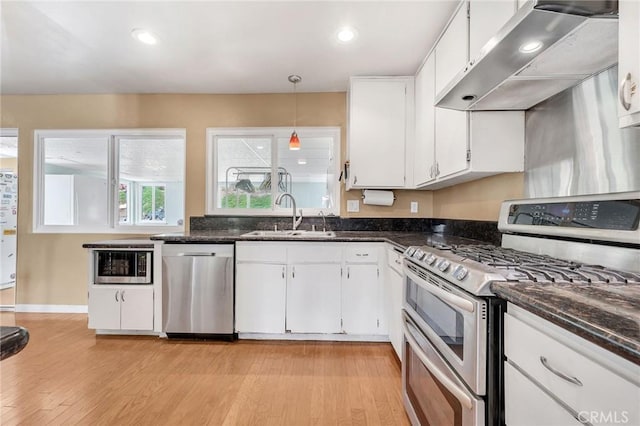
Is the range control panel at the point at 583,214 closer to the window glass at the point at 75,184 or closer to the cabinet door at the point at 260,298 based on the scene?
the cabinet door at the point at 260,298

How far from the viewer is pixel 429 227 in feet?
9.64

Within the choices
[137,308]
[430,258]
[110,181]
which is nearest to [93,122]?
→ [110,181]

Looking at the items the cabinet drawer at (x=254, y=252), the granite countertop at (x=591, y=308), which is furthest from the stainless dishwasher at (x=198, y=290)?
the granite countertop at (x=591, y=308)

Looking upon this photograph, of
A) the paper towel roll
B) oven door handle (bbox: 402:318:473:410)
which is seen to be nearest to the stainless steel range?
oven door handle (bbox: 402:318:473:410)

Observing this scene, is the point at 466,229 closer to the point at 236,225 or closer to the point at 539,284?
the point at 539,284

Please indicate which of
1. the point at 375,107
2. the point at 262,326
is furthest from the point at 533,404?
the point at 375,107

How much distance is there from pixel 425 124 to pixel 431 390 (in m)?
1.90

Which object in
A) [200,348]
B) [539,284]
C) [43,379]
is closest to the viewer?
[539,284]

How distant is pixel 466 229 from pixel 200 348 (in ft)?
7.67

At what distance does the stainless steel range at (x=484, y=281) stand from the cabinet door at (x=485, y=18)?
0.81 metres

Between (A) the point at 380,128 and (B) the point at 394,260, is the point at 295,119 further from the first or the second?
(B) the point at 394,260

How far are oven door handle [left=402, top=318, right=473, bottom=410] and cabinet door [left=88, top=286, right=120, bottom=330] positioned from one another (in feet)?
8.03

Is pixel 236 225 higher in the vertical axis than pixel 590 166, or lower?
lower

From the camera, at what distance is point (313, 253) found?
93.5 inches
